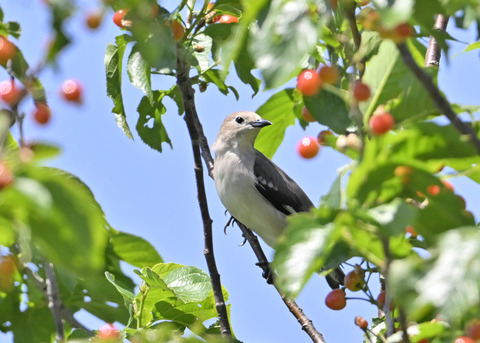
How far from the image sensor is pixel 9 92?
2598mm

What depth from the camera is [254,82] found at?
514cm

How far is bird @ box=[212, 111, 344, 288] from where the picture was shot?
26.3 feet

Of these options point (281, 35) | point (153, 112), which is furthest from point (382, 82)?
point (153, 112)

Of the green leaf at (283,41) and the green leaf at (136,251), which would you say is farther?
the green leaf at (136,251)

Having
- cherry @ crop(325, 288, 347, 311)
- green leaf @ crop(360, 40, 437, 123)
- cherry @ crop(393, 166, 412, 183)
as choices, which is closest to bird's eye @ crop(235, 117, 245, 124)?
cherry @ crop(325, 288, 347, 311)

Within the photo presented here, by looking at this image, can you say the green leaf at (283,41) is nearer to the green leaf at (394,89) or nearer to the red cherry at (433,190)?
the green leaf at (394,89)

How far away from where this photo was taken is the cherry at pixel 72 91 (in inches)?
109

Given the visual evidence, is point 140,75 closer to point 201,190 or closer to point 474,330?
point 201,190

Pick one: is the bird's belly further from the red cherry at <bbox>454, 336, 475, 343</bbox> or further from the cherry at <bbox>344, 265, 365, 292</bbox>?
the red cherry at <bbox>454, 336, 475, 343</bbox>

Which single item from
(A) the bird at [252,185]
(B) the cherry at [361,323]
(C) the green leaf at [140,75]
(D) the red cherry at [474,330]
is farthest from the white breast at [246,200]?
(D) the red cherry at [474,330]

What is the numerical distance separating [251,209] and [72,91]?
541 cm

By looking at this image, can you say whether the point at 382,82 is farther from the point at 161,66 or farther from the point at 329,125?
the point at 161,66

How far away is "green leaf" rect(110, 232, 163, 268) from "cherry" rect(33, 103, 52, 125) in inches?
97.7

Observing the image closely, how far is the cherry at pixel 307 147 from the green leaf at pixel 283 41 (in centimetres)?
87
